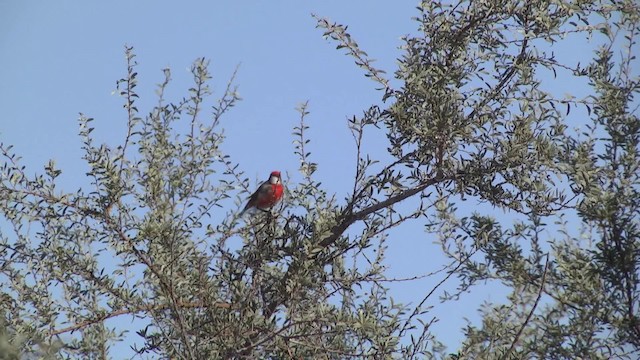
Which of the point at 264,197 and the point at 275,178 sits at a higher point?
the point at 275,178

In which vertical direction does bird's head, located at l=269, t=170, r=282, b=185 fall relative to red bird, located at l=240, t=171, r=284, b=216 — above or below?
above

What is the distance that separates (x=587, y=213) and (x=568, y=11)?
1176 millimetres

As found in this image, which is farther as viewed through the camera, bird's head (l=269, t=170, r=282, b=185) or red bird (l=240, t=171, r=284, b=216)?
bird's head (l=269, t=170, r=282, b=185)

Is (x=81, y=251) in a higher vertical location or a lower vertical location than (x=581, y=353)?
higher

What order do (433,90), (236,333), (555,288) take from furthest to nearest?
(555,288) < (433,90) < (236,333)

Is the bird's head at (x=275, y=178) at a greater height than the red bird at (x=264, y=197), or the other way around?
the bird's head at (x=275, y=178)

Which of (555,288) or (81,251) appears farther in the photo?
(555,288)

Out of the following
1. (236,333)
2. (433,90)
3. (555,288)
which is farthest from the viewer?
(555,288)

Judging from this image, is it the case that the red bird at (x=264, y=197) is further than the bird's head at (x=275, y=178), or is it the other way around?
the bird's head at (x=275, y=178)

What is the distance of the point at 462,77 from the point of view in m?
5.75

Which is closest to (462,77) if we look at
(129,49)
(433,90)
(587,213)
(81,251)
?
(433,90)

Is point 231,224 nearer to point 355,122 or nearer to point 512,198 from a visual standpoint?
point 355,122

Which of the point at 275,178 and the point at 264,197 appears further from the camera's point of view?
the point at 275,178

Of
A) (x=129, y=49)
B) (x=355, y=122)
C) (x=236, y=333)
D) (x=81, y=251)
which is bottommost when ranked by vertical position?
(x=236, y=333)
